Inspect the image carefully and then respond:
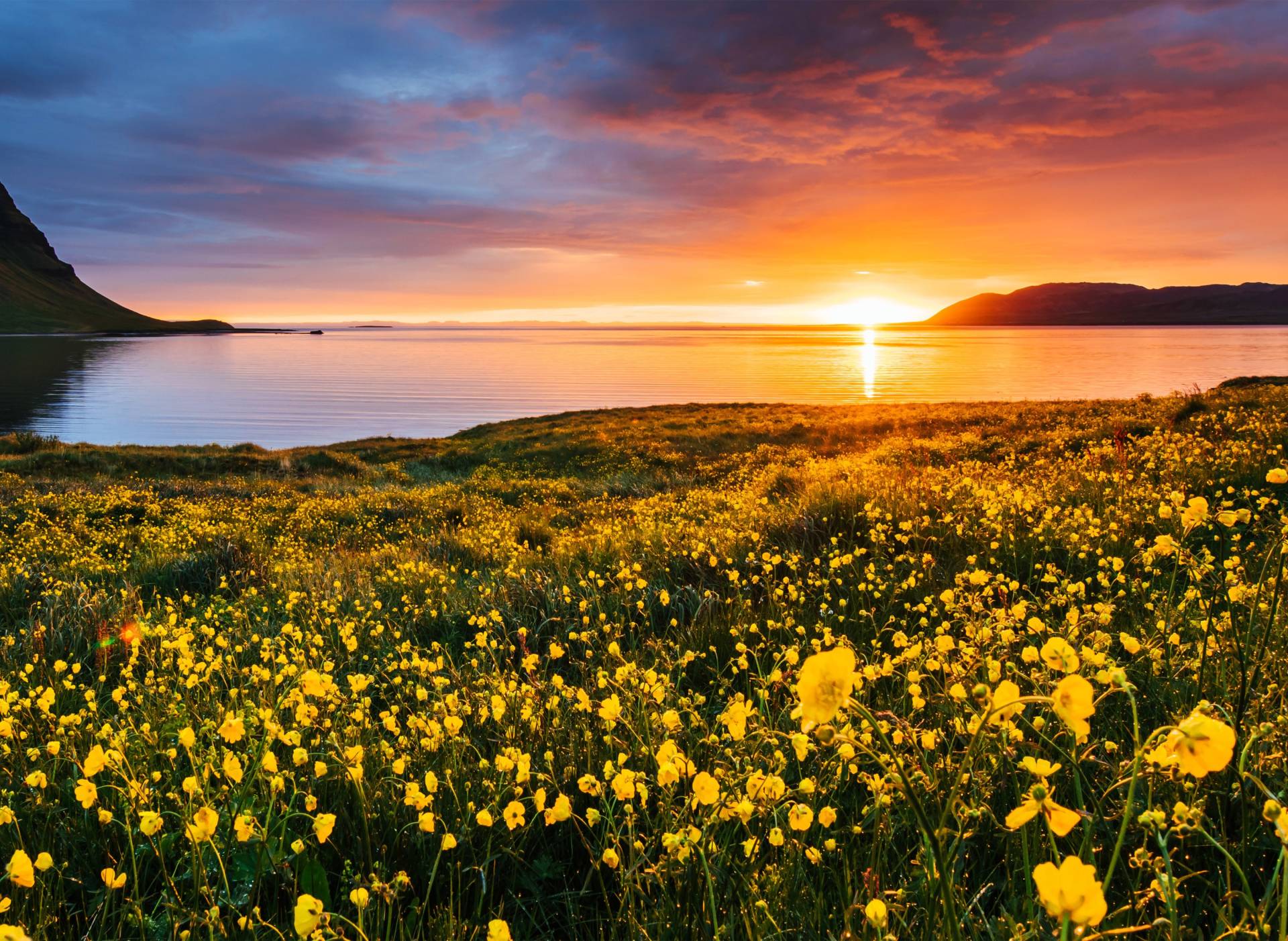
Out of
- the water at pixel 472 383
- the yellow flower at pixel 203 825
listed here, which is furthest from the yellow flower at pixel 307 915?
the water at pixel 472 383

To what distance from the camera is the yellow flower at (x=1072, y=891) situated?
1042 millimetres

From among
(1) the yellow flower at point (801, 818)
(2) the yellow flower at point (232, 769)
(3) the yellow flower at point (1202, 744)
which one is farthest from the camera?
(2) the yellow flower at point (232, 769)

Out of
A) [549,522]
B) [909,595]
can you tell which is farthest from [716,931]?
[549,522]

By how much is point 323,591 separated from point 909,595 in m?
5.00

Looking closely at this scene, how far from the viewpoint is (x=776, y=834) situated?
1.96 m

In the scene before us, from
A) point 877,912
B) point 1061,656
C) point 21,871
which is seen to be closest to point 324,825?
point 21,871

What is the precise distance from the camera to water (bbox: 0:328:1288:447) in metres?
52.5

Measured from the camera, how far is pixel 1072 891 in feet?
3.47

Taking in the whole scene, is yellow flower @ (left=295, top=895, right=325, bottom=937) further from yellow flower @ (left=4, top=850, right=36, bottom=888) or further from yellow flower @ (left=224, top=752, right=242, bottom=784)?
yellow flower @ (left=224, top=752, right=242, bottom=784)

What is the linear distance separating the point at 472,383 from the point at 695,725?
8491 centimetres

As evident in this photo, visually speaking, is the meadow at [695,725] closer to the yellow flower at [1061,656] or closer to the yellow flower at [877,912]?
the yellow flower at [1061,656]

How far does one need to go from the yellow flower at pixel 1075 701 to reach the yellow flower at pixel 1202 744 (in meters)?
0.14

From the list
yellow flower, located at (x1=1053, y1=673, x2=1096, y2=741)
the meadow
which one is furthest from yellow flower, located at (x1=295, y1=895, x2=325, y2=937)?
yellow flower, located at (x1=1053, y1=673, x2=1096, y2=741)

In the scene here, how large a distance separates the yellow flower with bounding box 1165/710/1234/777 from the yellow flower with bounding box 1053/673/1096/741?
143 millimetres
